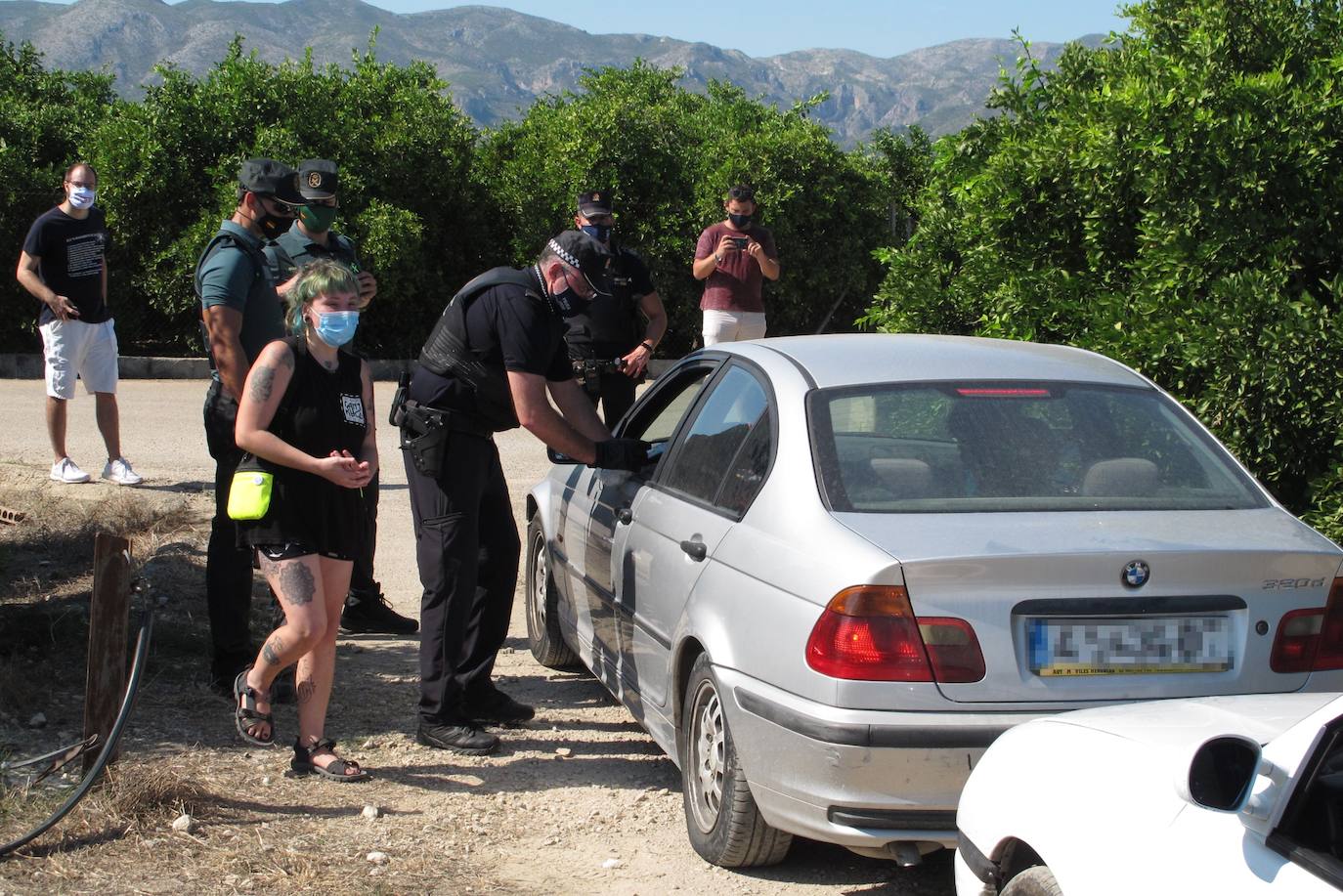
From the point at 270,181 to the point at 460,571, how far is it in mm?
1858

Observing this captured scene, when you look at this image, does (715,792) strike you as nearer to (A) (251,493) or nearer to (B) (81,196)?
(A) (251,493)

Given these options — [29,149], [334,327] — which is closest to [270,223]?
[334,327]

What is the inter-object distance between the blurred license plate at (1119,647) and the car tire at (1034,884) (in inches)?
30.5

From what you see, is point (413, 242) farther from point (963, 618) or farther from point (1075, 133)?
point (963, 618)

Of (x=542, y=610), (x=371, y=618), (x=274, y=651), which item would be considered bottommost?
(x=371, y=618)

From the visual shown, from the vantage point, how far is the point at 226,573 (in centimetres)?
583

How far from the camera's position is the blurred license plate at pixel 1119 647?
147 inches

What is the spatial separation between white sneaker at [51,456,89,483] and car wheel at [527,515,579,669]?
4.38 meters

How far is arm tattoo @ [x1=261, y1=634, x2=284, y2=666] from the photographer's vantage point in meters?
4.91

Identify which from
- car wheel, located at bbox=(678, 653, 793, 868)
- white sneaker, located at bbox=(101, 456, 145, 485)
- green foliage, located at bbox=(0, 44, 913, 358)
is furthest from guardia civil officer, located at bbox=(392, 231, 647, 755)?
green foliage, located at bbox=(0, 44, 913, 358)

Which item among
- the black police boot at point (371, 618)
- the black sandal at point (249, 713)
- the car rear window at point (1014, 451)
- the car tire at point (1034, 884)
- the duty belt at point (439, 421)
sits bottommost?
the black police boot at point (371, 618)

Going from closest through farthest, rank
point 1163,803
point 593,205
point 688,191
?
1. point 1163,803
2. point 593,205
3. point 688,191

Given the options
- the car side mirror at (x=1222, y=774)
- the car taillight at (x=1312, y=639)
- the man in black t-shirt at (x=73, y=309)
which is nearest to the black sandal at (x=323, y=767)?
the car taillight at (x=1312, y=639)

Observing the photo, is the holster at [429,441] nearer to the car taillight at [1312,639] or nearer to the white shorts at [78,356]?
the car taillight at [1312,639]
